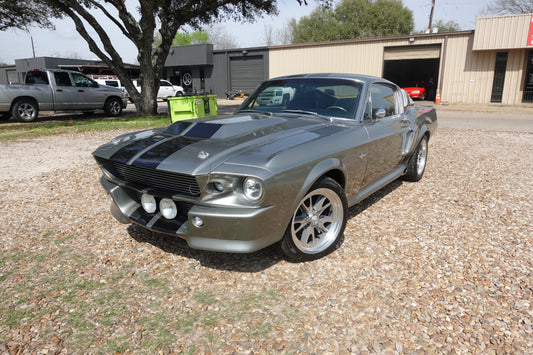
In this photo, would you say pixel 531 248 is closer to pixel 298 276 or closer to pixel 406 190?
pixel 406 190

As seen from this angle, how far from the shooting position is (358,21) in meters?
56.4

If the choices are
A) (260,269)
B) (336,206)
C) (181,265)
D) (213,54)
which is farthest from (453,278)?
(213,54)

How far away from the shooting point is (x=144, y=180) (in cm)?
292

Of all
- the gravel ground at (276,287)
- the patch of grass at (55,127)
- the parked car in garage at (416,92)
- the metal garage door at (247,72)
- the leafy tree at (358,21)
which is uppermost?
the leafy tree at (358,21)

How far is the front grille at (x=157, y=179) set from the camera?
8.66ft

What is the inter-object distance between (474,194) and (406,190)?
86cm

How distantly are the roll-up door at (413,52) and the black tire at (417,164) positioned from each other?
20469 mm

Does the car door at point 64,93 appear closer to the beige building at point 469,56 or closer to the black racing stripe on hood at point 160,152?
the black racing stripe on hood at point 160,152

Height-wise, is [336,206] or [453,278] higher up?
[336,206]

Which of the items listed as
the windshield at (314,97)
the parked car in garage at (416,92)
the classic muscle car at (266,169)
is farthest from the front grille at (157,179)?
the parked car in garage at (416,92)

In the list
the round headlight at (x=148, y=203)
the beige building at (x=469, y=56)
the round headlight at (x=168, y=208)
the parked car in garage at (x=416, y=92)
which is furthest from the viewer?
the parked car in garage at (x=416, y=92)

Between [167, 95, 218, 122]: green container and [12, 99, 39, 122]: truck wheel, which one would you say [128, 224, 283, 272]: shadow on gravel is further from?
[12, 99, 39, 122]: truck wheel

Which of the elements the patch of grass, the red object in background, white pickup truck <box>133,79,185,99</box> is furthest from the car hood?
white pickup truck <box>133,79,185,99</box>

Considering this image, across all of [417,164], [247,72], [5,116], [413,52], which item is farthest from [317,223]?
[247,72]
